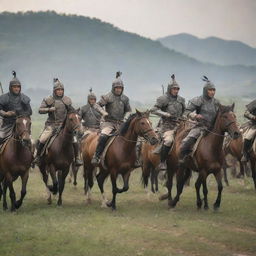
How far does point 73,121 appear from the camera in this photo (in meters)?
16.4

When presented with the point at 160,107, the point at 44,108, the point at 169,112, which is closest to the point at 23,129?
the point at 44,108

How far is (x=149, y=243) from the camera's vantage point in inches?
461

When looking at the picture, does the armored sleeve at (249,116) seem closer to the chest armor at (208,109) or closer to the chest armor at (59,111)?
the chest armor at (208,109)

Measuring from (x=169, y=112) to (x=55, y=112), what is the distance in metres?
3.85

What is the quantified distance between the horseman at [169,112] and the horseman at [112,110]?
1.12m

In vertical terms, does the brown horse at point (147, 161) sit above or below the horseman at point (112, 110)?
below

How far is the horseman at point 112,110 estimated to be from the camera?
16875 mm

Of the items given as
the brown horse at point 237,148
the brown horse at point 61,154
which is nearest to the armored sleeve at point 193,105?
the brown horse at point 61,154

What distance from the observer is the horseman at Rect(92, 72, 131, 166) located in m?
16.9

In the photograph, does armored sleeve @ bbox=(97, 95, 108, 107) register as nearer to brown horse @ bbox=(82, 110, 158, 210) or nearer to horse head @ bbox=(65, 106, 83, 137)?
horse head @ bbox=(65, 106, 83, 137)

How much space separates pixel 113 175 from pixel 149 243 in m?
4.86

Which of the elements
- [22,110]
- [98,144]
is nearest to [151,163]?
[98,144]

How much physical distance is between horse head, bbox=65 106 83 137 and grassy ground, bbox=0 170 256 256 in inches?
98.3

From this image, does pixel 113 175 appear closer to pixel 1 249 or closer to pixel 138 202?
pixel 138 202
